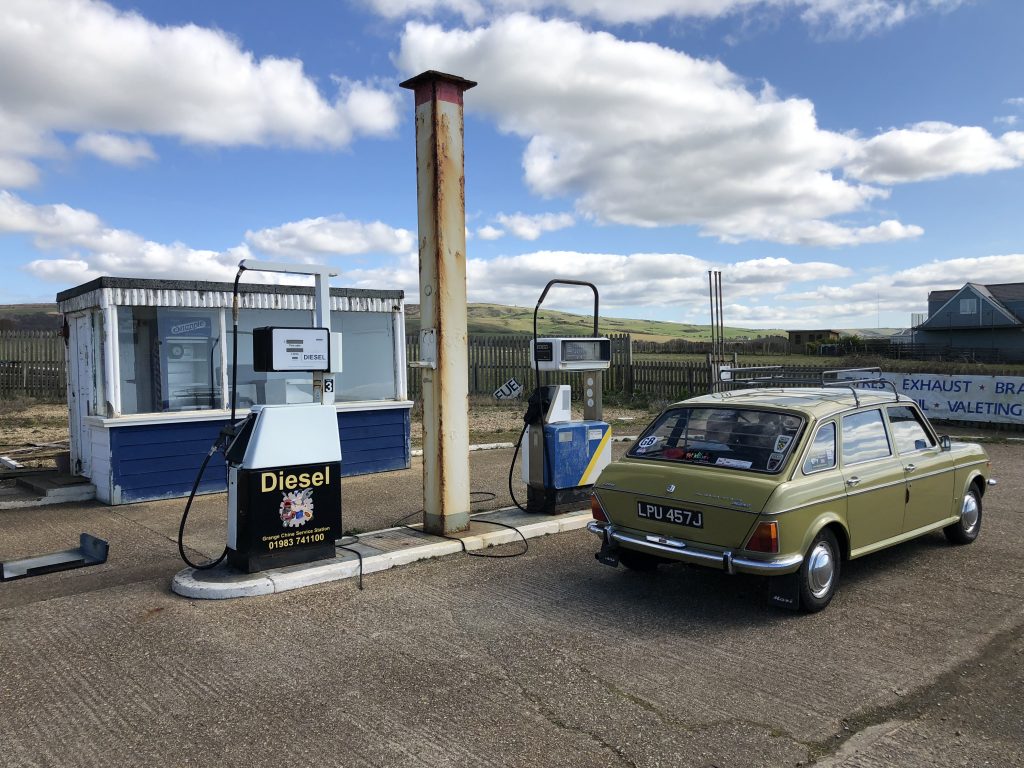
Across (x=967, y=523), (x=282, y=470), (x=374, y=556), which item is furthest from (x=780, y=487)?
(x=282, y=470)

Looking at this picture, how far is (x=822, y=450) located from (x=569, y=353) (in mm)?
3258

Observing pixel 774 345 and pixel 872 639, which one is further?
pixel 774 345

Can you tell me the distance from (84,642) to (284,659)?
142cm

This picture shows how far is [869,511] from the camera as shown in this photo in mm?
6148

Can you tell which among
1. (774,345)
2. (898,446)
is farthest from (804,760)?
(774,345)

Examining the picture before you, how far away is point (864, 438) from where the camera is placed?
21.1 ft

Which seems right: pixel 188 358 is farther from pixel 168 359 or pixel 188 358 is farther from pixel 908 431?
pixel 908 431

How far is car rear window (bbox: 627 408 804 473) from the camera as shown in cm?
589

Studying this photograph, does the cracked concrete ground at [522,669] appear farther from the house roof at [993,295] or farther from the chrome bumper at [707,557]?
the house roof at [993,295]

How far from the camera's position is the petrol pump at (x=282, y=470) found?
650cm

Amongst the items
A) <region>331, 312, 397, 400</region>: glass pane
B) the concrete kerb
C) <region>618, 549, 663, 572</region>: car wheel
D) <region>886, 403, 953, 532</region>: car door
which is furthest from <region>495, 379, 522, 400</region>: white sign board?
<region>886, 403, 953, 532</region>: car door

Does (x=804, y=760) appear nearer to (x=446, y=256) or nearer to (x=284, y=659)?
(x=284, y=659)

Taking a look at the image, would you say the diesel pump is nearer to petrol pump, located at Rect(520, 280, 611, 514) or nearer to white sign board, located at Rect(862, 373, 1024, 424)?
petrol pump, located at Rect(520, 280, 611, 514)

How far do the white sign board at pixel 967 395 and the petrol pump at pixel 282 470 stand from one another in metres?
13.2
